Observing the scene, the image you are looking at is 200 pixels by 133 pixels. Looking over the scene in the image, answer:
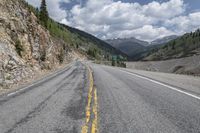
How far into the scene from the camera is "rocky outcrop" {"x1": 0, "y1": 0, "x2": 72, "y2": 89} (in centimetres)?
1703

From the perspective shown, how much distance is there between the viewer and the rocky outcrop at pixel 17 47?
17.0 meters

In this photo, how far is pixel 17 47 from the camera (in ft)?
73.4

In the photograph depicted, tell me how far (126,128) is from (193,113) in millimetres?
2489

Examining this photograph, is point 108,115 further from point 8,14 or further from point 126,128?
point 8,14

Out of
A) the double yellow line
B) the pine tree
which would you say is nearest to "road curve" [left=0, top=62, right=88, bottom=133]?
the double yellow line

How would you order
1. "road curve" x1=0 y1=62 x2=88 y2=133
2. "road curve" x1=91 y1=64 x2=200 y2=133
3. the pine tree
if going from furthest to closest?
the pine tree, "road curve" x1=0 y1=62 x2=88 y2=133, "road curve" x1=91 y1=64 x2=200 y2=133

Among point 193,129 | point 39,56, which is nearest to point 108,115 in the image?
point 193,129

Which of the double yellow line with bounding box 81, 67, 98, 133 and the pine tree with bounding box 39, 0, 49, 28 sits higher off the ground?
the pine tree with bounding box 39, 0, 49, 28

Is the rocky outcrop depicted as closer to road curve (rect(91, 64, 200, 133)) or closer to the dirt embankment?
road curve (rect(91, 64, 200, 133))

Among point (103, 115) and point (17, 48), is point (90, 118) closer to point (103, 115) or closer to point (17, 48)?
point (103, 115)

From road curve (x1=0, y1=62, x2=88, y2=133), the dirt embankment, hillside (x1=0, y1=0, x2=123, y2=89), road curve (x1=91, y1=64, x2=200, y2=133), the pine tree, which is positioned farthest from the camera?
the pine tree

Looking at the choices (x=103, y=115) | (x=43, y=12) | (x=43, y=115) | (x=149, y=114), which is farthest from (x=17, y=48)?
(x=43, y=12)

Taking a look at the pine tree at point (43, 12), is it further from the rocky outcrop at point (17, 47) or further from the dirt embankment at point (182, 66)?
Result: the dirt embankment at point (182, 66)

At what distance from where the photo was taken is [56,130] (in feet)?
17.2
